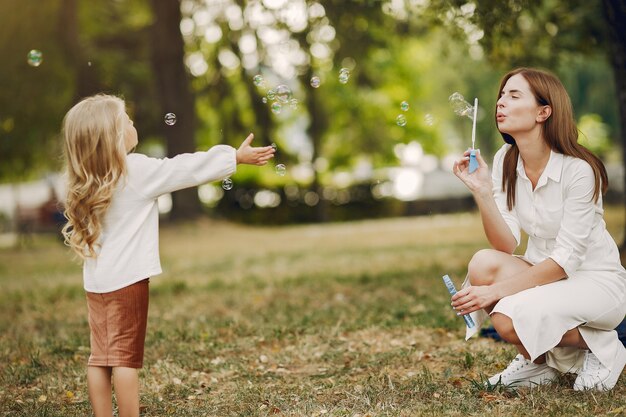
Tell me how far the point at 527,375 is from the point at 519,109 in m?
1.31

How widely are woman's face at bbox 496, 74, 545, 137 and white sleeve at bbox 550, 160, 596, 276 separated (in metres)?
0.31

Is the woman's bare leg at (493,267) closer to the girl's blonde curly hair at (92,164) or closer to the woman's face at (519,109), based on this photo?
the woman's face at (519,109)

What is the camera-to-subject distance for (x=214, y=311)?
663cm

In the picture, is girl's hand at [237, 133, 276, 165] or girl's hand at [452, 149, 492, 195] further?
girl's hand at [452, 149, 492, 195]

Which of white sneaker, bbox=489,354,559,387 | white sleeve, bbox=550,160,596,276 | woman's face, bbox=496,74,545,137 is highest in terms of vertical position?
woman's face, bbox=496,74,545,137

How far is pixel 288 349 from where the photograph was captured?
16.5ft

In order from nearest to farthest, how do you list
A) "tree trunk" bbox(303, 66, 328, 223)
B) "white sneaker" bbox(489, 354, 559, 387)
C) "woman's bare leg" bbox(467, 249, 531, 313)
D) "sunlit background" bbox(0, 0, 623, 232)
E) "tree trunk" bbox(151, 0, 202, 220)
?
"woman's bare leg" bbox(467, 249, 531, 313)
"white sneaker" bbox(489, 354, 559, 387)
"sunlit background" bbox(0, 0, 623, 232)
"tree trunk" bbox(151, 0, 202, 220)
"tree trunk" bbox(303, 66, 328, 223)

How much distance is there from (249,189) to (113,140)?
20118 mm

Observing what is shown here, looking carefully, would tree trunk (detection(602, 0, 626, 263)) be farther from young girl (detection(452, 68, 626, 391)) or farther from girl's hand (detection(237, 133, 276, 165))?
girl's hand (detection(237, 133, 276, 165))

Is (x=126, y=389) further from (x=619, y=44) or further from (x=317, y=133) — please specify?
(x=317, y=133)

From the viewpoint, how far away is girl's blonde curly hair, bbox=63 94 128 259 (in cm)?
326

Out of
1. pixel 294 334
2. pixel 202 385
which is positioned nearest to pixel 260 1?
pixel 294 334

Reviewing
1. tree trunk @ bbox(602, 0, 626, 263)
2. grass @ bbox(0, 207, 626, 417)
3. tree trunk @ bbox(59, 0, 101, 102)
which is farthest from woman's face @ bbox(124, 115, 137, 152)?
tree trunk @ bbox(59, 0, 101, 102)

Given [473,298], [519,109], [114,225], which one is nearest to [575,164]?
[519,109]
